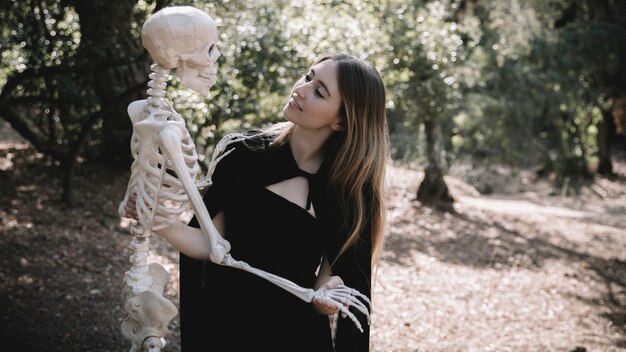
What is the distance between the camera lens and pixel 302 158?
2.35 metres

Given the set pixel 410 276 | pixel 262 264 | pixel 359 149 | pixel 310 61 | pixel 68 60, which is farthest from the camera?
pixel 410 276

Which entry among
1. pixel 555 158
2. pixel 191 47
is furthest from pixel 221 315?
pixel 555 158

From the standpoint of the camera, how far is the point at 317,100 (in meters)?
2.21

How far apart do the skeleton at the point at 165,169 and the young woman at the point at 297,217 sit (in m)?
0.29

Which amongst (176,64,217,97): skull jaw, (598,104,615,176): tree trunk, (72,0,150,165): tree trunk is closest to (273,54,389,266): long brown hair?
(176,64,217,97): skull jaw

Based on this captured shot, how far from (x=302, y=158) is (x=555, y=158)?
16389 millimetres

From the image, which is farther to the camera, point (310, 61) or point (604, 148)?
point (604, 148)

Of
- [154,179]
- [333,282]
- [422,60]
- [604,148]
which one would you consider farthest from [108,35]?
[604,148]

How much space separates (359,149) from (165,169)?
771 millimetres

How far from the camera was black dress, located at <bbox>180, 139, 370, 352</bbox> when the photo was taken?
2.19 m

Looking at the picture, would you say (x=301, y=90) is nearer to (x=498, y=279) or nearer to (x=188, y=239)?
(x=188, y=239)

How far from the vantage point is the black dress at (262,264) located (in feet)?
7.20

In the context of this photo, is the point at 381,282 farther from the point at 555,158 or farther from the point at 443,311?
the point at 555,158

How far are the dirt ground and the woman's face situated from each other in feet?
8.69
